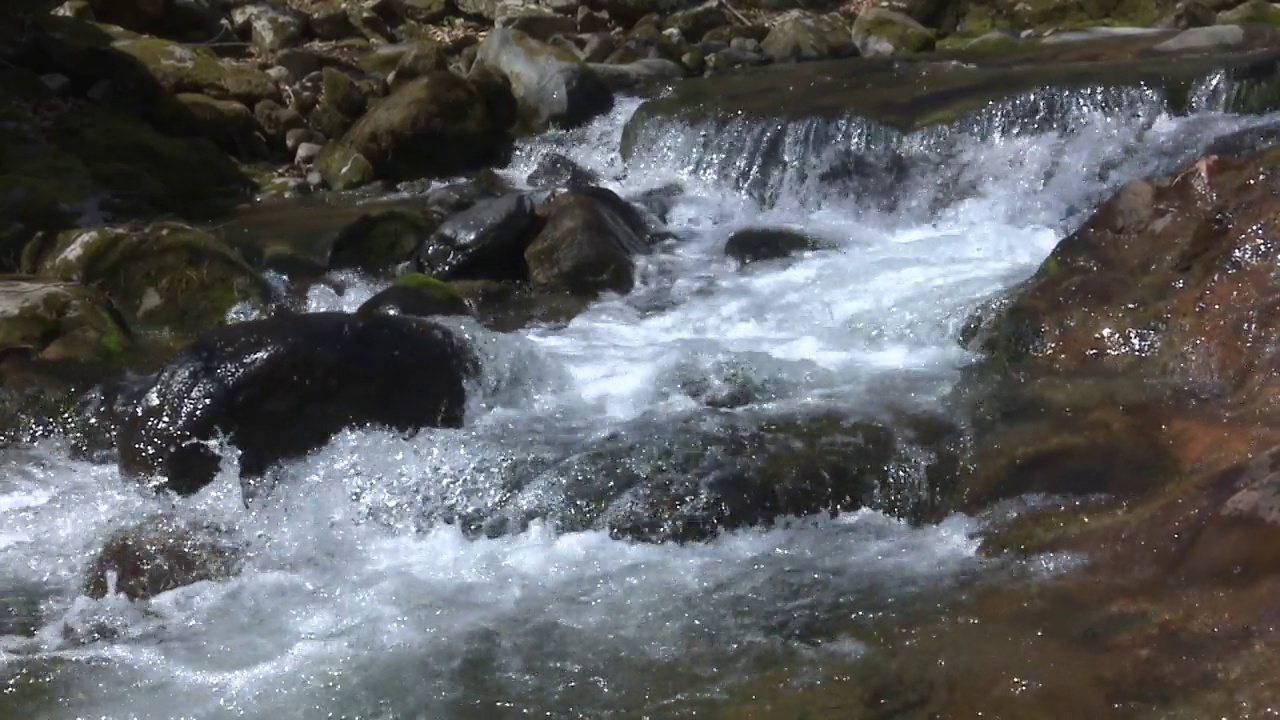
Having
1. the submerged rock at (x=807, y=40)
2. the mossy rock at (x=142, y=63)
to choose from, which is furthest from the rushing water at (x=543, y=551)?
the submerged rock at (x=807, y=40)

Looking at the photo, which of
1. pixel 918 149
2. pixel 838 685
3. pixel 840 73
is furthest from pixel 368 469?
pixel 840 73

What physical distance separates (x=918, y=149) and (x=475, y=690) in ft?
24.2

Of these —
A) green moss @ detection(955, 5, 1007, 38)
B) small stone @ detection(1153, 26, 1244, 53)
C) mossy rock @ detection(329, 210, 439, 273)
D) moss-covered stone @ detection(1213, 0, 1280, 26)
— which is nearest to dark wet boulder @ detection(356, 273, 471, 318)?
mossy rock @ detection(329, 210, 439, 273)

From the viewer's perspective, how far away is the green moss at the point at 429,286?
897 centimetres

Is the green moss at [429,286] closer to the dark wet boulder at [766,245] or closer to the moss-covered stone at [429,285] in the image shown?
the moss-covered stone at [429,285]

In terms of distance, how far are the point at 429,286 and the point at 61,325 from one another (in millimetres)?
2268

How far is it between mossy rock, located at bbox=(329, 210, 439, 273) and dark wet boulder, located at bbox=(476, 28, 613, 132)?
3764 millimetres

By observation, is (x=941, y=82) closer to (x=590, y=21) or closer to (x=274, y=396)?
(x=590, y=21)

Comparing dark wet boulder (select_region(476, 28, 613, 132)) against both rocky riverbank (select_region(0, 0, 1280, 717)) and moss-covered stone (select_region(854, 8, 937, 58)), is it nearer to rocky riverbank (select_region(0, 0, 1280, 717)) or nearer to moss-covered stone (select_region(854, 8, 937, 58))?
rocky riverbank (select_region(0, 0, 1280, 717))

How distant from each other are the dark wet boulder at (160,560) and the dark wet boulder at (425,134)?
738cm

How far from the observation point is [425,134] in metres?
12.9

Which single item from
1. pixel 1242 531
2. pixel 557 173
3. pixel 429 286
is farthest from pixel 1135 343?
pixel 557 173

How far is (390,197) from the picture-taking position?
12375 mm

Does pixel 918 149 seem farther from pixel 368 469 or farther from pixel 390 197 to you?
pixel 368 469
